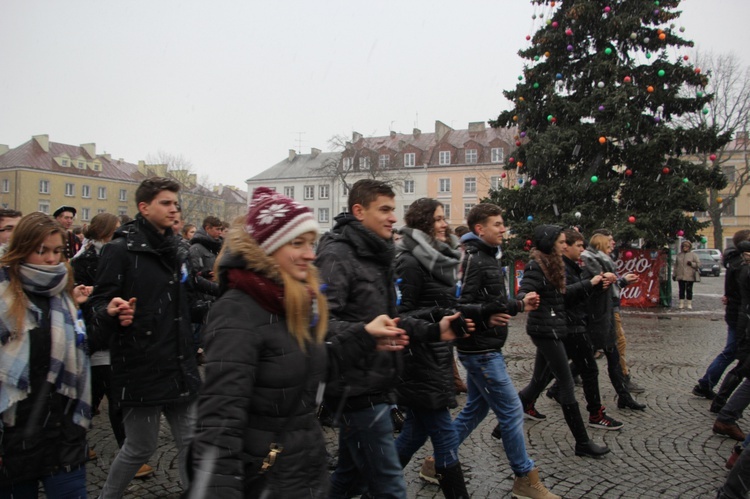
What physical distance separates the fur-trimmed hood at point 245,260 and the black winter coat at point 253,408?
101 mm

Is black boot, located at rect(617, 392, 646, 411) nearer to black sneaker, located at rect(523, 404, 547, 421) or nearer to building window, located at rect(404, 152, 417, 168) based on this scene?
black sneaker, located at rect(523, 404, 547, 421)

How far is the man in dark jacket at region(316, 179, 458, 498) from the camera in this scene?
2910mm

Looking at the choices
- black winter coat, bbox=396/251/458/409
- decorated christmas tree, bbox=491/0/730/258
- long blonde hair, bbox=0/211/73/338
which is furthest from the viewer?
decorated christmas tree, bbox=491/0/730/258

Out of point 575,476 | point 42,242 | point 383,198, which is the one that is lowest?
point 575,476

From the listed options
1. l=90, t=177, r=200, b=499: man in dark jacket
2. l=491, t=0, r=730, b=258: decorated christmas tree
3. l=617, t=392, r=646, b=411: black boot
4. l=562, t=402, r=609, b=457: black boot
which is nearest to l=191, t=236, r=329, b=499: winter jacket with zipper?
l=90, t=177, r=200, b=499: man in dark jacket

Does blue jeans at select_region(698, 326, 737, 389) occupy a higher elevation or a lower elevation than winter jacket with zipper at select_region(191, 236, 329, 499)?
lower

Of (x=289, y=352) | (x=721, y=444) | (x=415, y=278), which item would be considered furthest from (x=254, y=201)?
(x=721, y=444)

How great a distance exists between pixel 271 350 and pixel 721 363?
648 cm

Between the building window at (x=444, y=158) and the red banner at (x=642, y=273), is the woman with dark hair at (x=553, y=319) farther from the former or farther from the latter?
the building window at (x=444, y=158)

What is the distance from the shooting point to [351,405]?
9.57 feet

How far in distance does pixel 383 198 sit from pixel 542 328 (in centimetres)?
229

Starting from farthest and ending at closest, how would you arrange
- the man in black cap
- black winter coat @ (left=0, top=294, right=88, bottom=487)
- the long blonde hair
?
the man in black cap, the long blonde hair, black winter coat @ (left=0, top=294, right=88, bottom=487)

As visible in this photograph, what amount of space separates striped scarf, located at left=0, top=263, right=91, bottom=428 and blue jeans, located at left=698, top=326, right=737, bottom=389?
21.7 feet

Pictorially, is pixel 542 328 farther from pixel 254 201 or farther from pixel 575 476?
pixel 254 201
